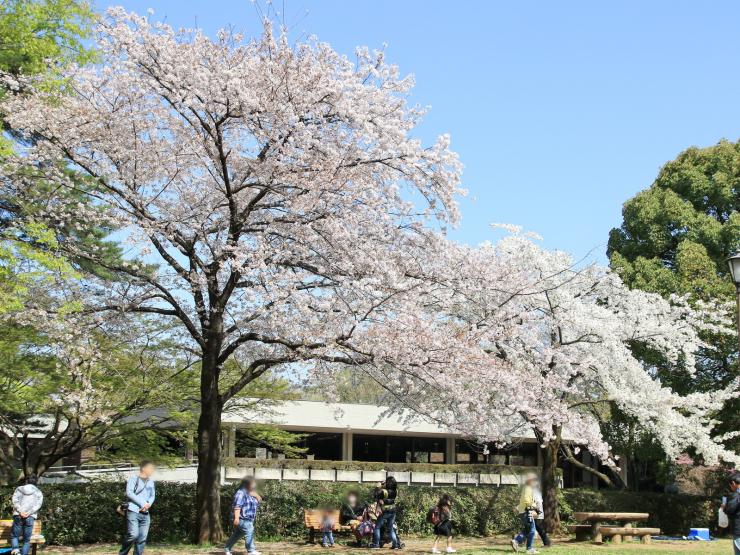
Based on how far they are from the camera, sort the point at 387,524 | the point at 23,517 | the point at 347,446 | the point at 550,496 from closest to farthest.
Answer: the point at 23,517
the point at 387,524
the point at 550,496
the point at 347,446

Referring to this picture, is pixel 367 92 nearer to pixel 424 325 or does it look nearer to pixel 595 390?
pixel 424 325

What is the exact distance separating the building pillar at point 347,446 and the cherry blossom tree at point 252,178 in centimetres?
2812

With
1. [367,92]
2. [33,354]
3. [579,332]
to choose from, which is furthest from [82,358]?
[579,332]

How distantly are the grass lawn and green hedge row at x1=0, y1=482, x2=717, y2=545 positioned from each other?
608mm

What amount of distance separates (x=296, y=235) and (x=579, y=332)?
9289 mm

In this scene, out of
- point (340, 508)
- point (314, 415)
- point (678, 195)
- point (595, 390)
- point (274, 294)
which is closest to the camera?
point (274, 294)

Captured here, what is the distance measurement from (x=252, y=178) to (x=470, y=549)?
8.98m

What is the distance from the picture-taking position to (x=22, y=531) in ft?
42.7

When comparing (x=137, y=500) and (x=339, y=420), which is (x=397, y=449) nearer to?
(x=339, y=420)

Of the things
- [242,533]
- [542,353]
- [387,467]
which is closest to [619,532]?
[542,353]

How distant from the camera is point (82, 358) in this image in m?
15.0

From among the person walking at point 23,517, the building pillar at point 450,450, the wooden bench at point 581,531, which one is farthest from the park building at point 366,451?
the person walking at point 23,517

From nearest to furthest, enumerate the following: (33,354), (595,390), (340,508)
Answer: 1. (33,354)
2. (340,508)
3. (595,390)

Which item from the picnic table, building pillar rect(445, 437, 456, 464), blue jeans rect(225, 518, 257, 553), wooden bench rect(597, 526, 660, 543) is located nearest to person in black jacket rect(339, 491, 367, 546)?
blue jeans rect(225, 518, 257, 553)
